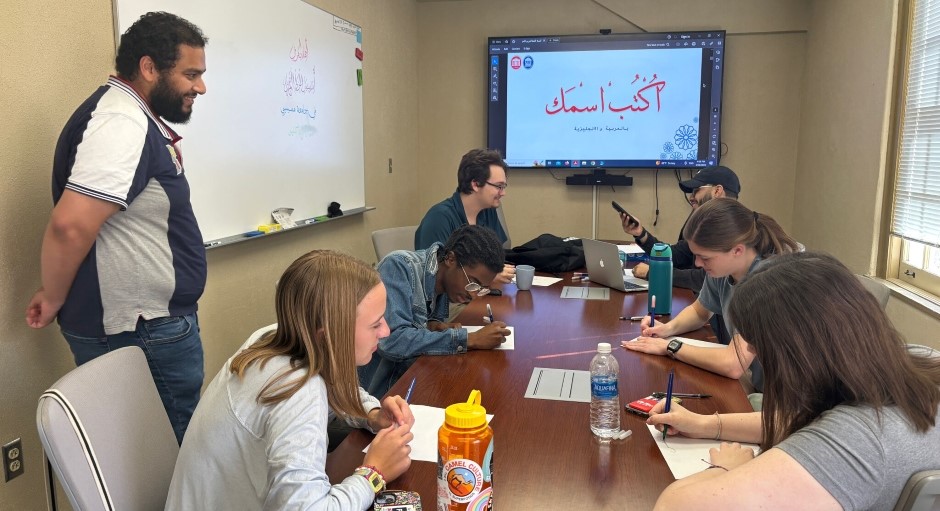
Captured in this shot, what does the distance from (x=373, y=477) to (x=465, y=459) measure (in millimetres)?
225

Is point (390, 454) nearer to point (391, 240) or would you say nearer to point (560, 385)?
point (560, 385)

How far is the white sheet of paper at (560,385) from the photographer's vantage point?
159 cm

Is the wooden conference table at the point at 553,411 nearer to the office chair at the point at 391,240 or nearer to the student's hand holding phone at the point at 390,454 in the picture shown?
the student's hand holding phone at the point at 390,454

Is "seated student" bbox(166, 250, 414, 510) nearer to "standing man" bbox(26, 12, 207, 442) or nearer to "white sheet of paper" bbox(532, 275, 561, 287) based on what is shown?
"standing man" bbox(26, 12, 207, 442)

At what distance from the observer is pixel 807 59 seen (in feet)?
16.0

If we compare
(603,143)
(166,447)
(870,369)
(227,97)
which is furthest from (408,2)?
(870,369)

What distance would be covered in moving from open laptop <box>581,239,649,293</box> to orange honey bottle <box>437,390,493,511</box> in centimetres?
191

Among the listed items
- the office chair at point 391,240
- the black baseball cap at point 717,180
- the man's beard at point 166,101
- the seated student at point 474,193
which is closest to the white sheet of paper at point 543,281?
the seated student at point 474,193

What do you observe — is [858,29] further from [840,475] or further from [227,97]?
[840,475]

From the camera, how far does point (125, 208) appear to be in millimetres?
1698

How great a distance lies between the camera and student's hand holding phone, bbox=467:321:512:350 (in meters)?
1.93

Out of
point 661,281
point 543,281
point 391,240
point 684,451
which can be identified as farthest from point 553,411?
point 391,240

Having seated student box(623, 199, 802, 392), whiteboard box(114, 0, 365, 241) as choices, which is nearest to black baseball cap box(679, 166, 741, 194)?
seated student box(623, 199, 802, 392)

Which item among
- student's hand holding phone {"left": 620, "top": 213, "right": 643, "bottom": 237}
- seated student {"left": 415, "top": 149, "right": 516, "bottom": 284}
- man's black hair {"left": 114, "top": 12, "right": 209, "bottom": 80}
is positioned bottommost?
student's hand holding phone {"left": 620, "top": 213, "right": 643, "bottom": 237}
